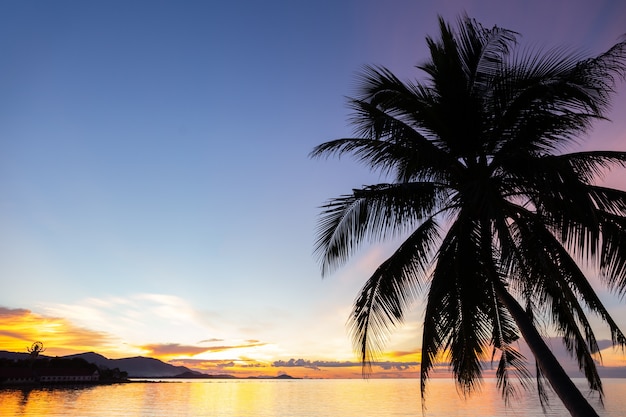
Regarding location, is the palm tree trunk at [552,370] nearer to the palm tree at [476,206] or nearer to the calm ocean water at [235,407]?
the palm tree at [476,206]

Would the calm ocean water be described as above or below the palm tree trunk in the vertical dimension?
below

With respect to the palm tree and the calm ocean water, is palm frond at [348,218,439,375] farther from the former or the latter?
the calm ocean water

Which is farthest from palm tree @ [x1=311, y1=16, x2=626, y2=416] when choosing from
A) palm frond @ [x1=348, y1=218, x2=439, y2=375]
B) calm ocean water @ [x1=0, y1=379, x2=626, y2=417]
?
calm ocean water @ [x1=0, y1=379, x2=626, y2=417]

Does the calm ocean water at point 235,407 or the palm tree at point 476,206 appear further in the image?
the calm ocean water at point 235,407

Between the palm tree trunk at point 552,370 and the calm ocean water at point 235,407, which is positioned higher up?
the palm tree trunk at point 552,370

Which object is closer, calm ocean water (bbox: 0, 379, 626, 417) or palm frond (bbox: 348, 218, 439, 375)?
palm frond (bbox: 348, 218, 439, 375)

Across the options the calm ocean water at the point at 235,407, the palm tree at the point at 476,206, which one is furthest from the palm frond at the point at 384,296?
the calm ocean water at the point at 235,407

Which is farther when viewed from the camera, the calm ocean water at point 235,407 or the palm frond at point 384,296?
the calm ocean water at point 235,407

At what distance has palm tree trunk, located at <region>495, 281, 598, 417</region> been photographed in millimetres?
6613

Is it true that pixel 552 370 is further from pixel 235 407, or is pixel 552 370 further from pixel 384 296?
pixel 235 407

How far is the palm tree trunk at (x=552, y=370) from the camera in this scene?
6613 mm

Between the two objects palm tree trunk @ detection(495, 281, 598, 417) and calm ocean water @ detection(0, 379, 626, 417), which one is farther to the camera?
calm ocean water @ detection(0, 379, 626, 417)

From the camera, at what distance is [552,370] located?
23.3 feet

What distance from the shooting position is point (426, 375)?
31.6ft
